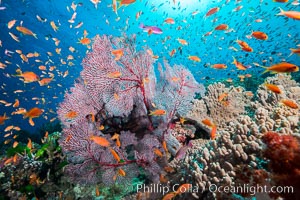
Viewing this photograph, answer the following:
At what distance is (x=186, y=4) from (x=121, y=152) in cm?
4232

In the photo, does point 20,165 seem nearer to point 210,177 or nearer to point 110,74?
point 110,74

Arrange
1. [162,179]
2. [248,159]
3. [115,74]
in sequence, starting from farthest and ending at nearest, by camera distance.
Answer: [115,74] < [162,179] < [248,159]

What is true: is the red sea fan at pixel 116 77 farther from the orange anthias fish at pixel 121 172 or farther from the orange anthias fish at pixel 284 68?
the orange anthias fish at pixel 284 68

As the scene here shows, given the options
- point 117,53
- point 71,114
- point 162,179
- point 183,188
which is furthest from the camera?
point 71,114

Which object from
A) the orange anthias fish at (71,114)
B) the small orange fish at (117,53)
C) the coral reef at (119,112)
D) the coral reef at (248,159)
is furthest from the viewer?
the orange anthias fish at (71,114)

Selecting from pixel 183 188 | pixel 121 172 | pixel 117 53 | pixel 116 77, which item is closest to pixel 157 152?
pixel 121 172

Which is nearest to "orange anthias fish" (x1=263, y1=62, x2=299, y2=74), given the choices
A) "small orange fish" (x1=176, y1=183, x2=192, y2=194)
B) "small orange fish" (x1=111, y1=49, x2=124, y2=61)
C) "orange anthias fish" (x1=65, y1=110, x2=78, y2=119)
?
"small orange fish" (x1=176, y1=183, x2=192, y2=194)

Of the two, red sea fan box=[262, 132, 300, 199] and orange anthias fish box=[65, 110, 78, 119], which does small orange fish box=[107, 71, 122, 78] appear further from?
red sea fan box=[262, 132, 300, 199]

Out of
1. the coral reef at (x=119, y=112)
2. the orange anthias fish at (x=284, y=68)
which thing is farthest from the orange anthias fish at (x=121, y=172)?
the orange anthias fish at (x=284, y=68)

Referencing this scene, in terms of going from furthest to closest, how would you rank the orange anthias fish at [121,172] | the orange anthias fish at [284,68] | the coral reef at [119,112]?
1. the coral reef at [119,112]
2. the orange anthias fish at [121,172]
3. the orange anthias fish at [284,68]

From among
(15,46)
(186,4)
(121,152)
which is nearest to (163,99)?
(121,152)

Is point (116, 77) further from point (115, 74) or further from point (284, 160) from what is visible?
point (284, 160)

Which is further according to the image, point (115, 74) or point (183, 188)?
point (115, 74)

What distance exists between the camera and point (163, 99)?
4613 mm
